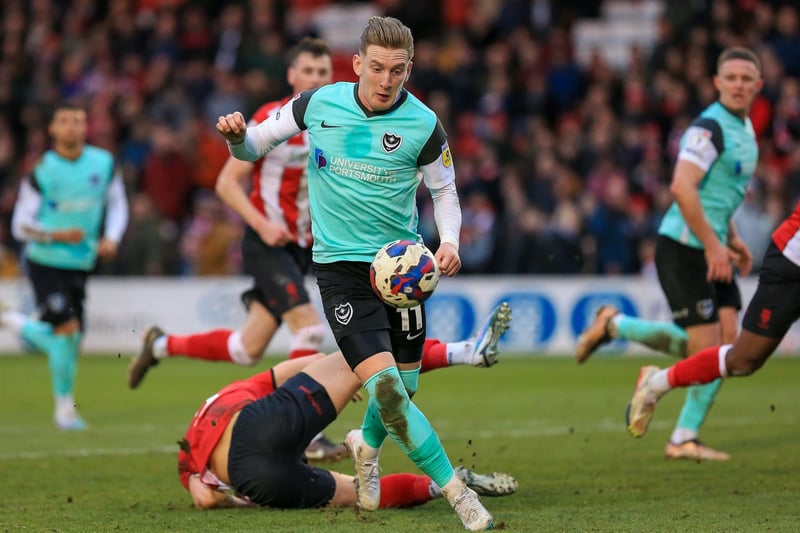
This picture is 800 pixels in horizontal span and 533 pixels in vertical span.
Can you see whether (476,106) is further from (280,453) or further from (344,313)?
(280,453)

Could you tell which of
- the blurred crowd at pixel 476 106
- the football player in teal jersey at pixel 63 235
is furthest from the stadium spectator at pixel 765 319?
the blurred crowd at pixel 476 106

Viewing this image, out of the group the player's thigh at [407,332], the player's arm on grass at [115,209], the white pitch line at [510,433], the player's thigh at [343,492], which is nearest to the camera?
the player's thigh at [407,332]

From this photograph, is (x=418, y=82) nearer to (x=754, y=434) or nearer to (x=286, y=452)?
(x=754, y=434)

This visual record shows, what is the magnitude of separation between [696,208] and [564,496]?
2474 mm

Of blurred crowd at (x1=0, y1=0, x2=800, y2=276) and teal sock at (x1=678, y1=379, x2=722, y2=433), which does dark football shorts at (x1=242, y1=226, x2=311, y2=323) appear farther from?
blurred crowd at (x1=0, y1=0, x2=800, y2=276)

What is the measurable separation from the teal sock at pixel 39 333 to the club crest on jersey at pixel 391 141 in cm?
587

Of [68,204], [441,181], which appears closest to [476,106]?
[68,204]

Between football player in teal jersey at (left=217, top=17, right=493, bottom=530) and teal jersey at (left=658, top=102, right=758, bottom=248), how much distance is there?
9.39 feet

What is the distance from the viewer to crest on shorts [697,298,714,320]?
936cm

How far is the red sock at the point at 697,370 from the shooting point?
8383mm

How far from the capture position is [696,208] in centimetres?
892

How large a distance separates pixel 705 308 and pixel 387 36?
152 inches

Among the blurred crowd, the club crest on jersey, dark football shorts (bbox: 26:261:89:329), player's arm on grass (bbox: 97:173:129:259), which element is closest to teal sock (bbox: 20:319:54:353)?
dark football shorts (bbox: 26:261:89:329)

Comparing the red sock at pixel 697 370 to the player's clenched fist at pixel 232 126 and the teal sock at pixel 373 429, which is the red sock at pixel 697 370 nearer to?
the teal sock at pixel 373 429
